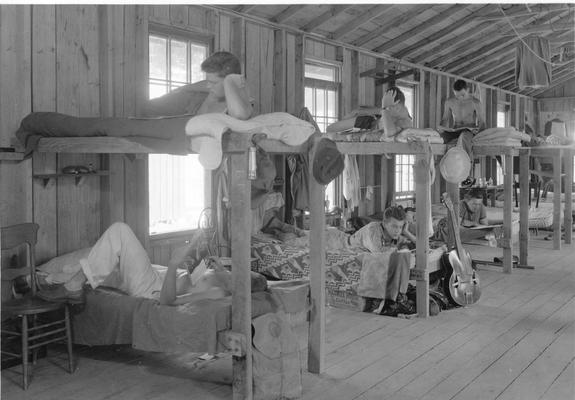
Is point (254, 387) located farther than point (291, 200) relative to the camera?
No

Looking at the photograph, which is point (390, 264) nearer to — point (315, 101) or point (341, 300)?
point (341, 300)

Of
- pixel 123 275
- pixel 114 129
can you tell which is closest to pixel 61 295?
pixel 123 275

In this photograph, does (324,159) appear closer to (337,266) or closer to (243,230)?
(243,230)

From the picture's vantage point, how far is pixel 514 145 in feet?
23.9

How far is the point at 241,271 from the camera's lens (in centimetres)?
364

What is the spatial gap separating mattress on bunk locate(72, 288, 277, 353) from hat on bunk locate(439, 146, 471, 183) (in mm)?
3261

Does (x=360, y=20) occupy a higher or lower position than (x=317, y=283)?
higher

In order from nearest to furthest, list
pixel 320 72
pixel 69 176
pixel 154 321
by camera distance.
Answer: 1. pixel 154 321
2. pixel 69 176
3. pixel 320 72

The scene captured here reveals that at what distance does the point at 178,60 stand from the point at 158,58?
25cm

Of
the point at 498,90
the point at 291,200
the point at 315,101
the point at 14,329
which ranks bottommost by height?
the point at 14,329

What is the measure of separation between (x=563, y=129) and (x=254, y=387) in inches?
527

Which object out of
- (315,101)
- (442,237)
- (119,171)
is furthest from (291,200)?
(119,171)

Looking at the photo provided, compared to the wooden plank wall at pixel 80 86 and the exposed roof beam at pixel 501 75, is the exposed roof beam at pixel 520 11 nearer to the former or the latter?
the exposed roof beam at pixel 501 75

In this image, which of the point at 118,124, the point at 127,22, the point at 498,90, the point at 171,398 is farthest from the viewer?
the point at 498,90
